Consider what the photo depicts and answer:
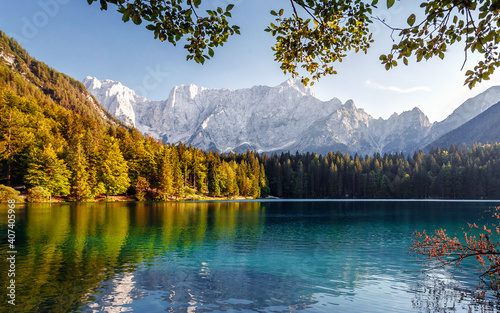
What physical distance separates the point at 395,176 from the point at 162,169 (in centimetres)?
13247

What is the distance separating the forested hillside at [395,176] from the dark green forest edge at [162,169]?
507mm

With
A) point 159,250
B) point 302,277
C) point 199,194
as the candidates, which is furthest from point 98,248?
point 199,194

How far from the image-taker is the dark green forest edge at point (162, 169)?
7275cm

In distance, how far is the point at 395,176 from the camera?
164625mm

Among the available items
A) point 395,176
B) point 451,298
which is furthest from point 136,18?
point 395,176

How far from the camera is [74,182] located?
3103 inches

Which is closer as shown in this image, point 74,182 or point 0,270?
point 0,270

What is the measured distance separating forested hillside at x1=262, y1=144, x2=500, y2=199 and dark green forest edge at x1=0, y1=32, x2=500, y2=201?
1.66ft

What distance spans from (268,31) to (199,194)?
124 meters

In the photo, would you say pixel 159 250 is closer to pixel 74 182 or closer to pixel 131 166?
pixel 74 182

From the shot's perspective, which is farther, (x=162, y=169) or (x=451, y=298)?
(x=162, y=169)

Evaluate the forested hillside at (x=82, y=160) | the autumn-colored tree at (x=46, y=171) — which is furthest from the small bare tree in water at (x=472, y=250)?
the forested hillside at (x=82, y=160)

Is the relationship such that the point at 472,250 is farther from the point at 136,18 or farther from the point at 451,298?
the point at 136,18

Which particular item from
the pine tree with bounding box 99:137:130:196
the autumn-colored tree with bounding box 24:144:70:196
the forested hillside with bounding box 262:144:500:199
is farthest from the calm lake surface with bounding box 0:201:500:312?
the forested hillside with bounding box 262:144:500:199
